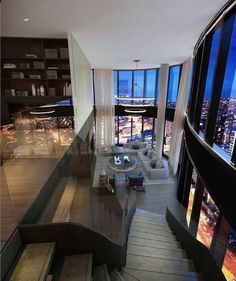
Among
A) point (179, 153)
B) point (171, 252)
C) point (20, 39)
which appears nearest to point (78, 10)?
point (20, 39)

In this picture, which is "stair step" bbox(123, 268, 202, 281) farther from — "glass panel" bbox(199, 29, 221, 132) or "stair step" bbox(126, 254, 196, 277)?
"glass panel" bbox(199, 29, 221, 132)

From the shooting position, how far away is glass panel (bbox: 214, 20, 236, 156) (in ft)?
10.1

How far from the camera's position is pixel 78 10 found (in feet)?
9.33

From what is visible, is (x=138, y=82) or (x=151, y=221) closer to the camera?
(x=151, y=221)

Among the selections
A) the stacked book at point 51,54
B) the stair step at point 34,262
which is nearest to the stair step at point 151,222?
the stair step at point 34,262

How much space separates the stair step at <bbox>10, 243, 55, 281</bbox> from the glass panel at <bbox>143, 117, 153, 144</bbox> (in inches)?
437

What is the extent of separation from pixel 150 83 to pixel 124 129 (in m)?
3.91

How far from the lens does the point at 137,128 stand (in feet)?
44.0

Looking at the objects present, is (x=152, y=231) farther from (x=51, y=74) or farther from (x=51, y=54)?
(x=51, y=54)

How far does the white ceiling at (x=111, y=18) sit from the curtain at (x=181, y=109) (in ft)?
11.6

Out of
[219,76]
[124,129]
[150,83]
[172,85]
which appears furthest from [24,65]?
[124,129]

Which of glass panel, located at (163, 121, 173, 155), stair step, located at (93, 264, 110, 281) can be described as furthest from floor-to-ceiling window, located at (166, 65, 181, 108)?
stair step, located at (93, 264, 110, 281)

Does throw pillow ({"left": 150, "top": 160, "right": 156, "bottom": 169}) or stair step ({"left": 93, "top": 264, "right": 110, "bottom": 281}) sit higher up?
stair step ({"left": 93, "top": 264, "right": 110, "bottom": 281})

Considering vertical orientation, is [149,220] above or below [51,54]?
below
